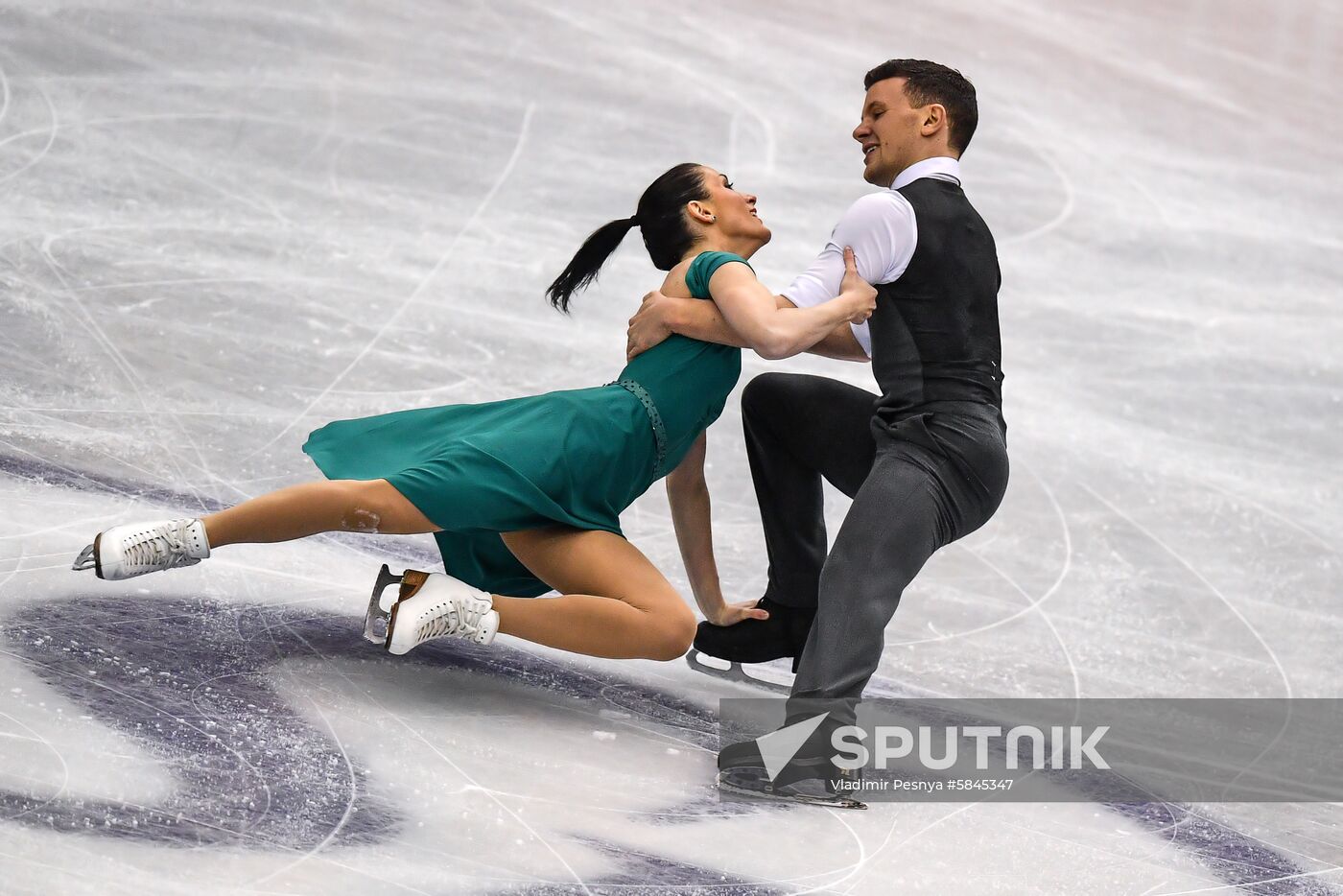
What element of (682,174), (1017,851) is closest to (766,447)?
(682,174)

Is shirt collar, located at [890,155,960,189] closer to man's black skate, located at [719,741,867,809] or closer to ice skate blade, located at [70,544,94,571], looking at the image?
man's black skate, located at [719,741,867,809]

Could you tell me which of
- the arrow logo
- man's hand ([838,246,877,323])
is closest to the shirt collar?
man's hand ([838,246,877,323])

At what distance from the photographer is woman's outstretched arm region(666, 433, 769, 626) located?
3.41 m

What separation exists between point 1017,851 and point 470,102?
4.98 m

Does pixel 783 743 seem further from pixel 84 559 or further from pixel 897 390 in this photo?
pixel 84 559

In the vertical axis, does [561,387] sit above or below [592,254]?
below

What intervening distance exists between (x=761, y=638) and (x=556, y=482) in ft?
2.38

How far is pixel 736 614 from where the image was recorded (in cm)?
345

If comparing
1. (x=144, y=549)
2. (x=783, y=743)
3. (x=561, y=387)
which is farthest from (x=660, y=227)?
(x=561, y=387)

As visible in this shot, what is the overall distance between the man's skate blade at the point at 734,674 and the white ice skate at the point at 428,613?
734mm

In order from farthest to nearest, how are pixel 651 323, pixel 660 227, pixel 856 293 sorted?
pixel 660 227
pixel 651 323
pixel 856 293

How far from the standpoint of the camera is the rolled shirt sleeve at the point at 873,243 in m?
2.96

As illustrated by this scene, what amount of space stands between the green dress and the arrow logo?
1.84 ft

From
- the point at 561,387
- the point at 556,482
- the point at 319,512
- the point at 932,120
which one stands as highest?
the point at 932,120
